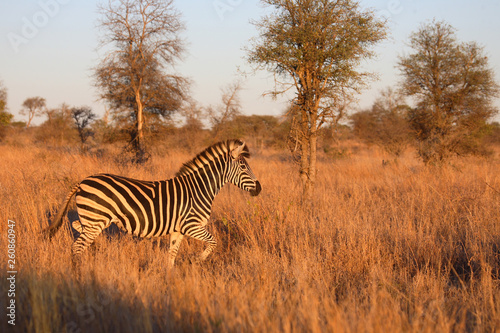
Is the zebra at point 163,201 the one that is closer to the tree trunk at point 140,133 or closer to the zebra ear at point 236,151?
the zebra ear at point 236,151

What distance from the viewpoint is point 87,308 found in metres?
2.75

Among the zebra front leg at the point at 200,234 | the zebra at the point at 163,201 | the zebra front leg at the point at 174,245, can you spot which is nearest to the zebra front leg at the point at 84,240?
the zebra at the point at 163,201

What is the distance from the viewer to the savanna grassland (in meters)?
2.58

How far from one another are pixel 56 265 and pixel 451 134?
44.4 ft

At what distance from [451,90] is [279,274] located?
12768mm

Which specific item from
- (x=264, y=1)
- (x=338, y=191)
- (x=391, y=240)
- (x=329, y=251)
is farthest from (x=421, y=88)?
(x=329, y=251)

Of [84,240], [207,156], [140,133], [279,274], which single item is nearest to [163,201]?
[207,156]

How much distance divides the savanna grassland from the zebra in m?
0.35

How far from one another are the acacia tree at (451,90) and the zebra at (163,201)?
10.5m

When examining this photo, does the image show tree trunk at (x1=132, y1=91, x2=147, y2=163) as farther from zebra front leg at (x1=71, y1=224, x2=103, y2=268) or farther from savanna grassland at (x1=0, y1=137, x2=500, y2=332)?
zebra front leg at (x1=71, y1=224, x2=103, y2=268)

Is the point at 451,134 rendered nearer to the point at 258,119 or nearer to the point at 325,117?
the point at 325,117

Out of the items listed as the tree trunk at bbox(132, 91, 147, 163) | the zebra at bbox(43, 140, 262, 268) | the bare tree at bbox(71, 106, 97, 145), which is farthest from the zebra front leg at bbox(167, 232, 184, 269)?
the bare tree at bbox(71, 106, 97, 145)

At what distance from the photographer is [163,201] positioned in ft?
14.5

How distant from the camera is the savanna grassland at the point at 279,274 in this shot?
2.58m
